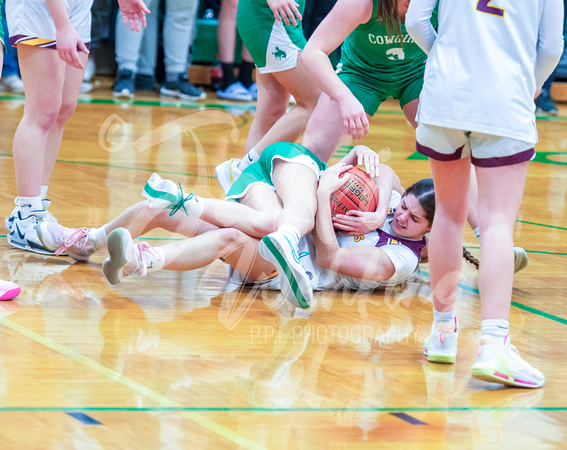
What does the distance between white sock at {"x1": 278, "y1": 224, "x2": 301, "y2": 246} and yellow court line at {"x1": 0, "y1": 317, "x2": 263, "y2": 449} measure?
714 millimetres

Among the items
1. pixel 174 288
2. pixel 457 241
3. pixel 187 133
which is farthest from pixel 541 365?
pixel 187 133

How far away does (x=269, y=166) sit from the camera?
3.02 m

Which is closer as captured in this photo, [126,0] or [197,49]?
[126,0]

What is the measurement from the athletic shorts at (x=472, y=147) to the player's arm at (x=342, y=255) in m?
0.67

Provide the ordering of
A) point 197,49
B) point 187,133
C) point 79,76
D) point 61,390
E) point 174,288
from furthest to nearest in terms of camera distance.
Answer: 1. point 197,49
2. point 187,133
3. point 79,76
4. point 174,288
5. point 61,390

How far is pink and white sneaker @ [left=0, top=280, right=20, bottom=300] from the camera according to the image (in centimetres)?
248

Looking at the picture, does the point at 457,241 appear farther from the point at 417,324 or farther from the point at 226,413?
the point at 226,413

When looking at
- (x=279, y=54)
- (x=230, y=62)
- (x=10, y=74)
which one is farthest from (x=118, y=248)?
(x=10, y=74)

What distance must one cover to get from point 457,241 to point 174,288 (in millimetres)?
1000

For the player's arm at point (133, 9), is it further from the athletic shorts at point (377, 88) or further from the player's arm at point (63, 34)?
the athletic shorts at point (377, 88)

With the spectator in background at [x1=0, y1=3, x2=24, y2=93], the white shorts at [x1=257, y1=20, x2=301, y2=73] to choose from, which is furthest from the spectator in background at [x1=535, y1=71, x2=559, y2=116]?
the white shorts at [x1=257, y1=20, x2=301, y2=73]

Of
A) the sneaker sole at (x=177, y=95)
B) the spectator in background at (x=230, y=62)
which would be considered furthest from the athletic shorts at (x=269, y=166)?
the spectator in background at (x=230, y=62)

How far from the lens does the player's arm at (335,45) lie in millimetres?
2777

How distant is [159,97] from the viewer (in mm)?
7617
